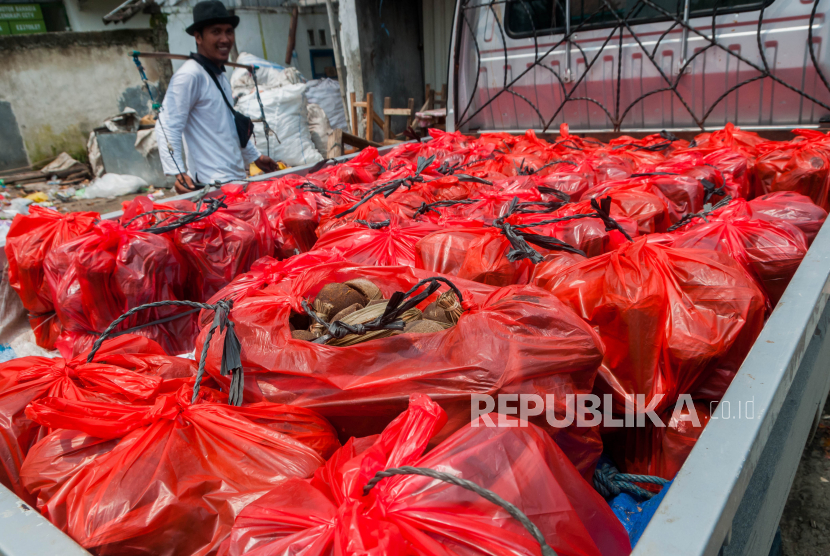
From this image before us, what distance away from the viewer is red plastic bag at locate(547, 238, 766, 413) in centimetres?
131

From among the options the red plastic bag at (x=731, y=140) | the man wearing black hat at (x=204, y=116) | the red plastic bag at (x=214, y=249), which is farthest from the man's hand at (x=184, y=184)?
the red plastic bag at (x=731, y=140)

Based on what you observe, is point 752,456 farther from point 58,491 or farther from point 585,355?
point 58,491

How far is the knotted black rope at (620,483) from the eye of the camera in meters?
1.28

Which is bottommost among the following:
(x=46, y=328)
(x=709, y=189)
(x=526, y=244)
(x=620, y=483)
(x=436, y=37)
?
(x=620, y=483)

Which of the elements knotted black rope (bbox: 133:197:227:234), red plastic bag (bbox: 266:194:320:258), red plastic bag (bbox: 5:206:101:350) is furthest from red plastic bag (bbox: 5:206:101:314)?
red plastic bag (bbox: 266:194:320:258)

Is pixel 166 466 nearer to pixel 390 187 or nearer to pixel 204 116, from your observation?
pixel 390 187

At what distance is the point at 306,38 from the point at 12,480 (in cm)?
1313

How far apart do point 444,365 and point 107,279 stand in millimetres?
1676

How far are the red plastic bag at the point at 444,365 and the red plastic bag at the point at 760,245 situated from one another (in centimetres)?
92

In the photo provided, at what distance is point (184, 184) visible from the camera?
3.43 m

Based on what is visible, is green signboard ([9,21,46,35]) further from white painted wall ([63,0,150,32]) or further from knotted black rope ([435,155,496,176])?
knotted black rope ([435,155,496,176])

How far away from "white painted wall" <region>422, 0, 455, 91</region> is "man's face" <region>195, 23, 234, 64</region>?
6098 mm

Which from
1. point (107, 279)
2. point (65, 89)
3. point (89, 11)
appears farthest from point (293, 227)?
point (89, 11)

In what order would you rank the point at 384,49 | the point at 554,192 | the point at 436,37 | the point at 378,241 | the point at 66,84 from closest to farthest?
the point at 378,241 < the point at 554,192 < the point at 384,49 < the point at 436,37 < the point at 66,84
